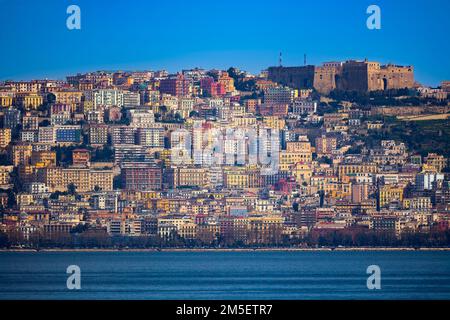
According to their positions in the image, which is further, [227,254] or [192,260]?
[227,254]

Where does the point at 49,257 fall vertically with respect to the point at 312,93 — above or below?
below

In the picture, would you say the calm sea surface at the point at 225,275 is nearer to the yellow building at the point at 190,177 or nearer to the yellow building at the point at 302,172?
the yellow building at the point at 190,177

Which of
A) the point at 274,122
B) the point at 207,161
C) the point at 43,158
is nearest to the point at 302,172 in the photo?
the point at 207,161

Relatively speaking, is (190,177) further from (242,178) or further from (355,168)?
(355,168)

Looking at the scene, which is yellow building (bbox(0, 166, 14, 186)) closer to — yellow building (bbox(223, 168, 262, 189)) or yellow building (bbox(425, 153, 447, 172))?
yellow building (bbox(223, 168, 262, 189))
